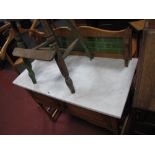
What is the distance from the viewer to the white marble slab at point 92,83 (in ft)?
2.75

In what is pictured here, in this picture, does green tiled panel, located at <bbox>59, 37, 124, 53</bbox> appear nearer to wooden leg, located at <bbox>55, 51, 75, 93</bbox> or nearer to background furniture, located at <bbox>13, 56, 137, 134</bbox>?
background furniture, located at <bbox>13, 56, 137, 134</bbox>

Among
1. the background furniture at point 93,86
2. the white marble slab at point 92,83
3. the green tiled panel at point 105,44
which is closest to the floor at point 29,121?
the background furniture at point 93,86

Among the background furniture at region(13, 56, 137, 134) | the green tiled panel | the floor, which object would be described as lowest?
the floor

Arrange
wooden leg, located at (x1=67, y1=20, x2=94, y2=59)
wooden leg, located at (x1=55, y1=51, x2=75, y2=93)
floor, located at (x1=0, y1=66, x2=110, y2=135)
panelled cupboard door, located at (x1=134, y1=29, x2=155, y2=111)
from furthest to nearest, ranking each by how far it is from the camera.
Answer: floor, located at (x1=0, y1=66, x2=110, y2=135)
wooden leg, located at (x1=67, y1=20, x2=94, y2=59)
wooden leg, located at (x1=55, y1=51, x2=75, y2=93)
panelled cupboard door, located at (x1=134, y1=29, x2=155, y2=111)

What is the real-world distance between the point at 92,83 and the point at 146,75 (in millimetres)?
353

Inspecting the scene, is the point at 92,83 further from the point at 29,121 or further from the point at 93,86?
the point at 29,121

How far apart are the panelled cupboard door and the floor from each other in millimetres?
813

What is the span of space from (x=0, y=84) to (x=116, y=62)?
2.00 meters

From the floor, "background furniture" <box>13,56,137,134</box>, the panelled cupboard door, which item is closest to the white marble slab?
"background furniture" <box>13,56,137,134</box>

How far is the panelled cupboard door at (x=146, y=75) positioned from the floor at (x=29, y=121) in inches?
32.0

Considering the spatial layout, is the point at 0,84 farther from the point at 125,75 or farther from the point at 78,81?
the point at 125,75

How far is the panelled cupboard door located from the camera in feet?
2.13

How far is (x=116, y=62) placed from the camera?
106cm

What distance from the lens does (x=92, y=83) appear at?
97cm
